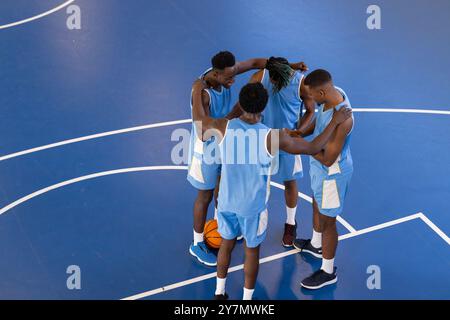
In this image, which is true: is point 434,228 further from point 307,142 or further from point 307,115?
point 307,142

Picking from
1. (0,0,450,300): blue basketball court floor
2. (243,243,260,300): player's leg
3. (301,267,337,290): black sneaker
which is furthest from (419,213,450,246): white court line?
(243,243,260,300): player's leg

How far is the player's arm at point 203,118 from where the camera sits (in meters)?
3.88

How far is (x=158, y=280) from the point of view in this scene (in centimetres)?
476

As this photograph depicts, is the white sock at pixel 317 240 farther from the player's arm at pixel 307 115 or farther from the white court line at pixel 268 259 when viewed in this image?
the player's arm at pixel 307 115

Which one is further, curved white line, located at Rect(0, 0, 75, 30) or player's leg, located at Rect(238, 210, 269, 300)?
curved white line, located at Rect(0, 0, 75, 30)

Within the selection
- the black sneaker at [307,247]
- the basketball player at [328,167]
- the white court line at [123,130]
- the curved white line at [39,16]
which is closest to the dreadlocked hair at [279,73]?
the basketball player at [328,167]

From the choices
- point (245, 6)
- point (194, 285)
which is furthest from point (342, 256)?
point (245, 6)

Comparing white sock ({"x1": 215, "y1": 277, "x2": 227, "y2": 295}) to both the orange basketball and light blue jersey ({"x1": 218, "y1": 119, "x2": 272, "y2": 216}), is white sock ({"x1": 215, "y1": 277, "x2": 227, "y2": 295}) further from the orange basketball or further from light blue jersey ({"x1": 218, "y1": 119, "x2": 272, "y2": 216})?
light blue jersey ({"x1": 218, "y1": 119, "x2": 272, "y2": 216})

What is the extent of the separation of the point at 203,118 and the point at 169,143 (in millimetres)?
2306

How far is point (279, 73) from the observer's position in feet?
14.9

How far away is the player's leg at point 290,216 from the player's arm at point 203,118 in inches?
47.6

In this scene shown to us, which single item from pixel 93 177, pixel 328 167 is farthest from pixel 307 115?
pixel 93 177

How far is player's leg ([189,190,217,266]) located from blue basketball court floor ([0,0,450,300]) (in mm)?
90

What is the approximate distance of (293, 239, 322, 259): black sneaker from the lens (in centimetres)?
504
